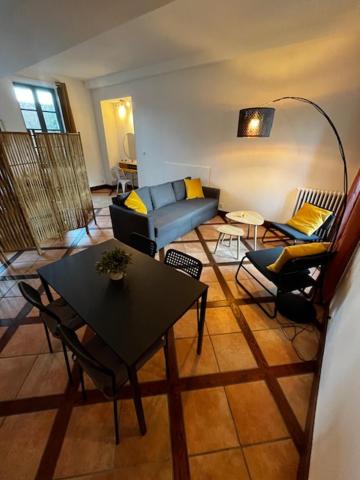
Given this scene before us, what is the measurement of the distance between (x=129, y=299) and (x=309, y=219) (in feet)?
9.91

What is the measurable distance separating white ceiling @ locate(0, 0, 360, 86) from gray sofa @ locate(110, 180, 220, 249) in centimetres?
193

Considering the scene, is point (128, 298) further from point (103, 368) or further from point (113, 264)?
point (103, 368)

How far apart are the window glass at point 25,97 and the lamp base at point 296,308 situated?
263 inches

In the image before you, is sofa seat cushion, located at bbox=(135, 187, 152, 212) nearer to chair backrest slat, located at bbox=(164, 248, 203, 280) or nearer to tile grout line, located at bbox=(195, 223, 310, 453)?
chair backrest slat, located at bbox=(164, 248, 203, 280)

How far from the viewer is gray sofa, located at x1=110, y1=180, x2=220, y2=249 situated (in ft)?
9.73

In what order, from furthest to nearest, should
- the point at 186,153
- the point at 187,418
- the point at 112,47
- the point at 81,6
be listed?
1. the point at 186,153
2. the point at 112,47
3. the point at 81,6
4. the point at 187,418

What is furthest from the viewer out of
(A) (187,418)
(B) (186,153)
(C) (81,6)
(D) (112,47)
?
(B) (186,153)

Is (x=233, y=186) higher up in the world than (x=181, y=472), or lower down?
higher up

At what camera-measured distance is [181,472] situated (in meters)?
1.09

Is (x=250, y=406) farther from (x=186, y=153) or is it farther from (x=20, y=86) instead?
(x=20, y=86)

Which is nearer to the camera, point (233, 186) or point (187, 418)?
point (187, 418)

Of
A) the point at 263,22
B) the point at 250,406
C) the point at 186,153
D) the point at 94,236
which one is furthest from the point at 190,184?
the point at 250,406

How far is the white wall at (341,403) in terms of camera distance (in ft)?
2.67

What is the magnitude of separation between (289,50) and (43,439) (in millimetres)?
5151
